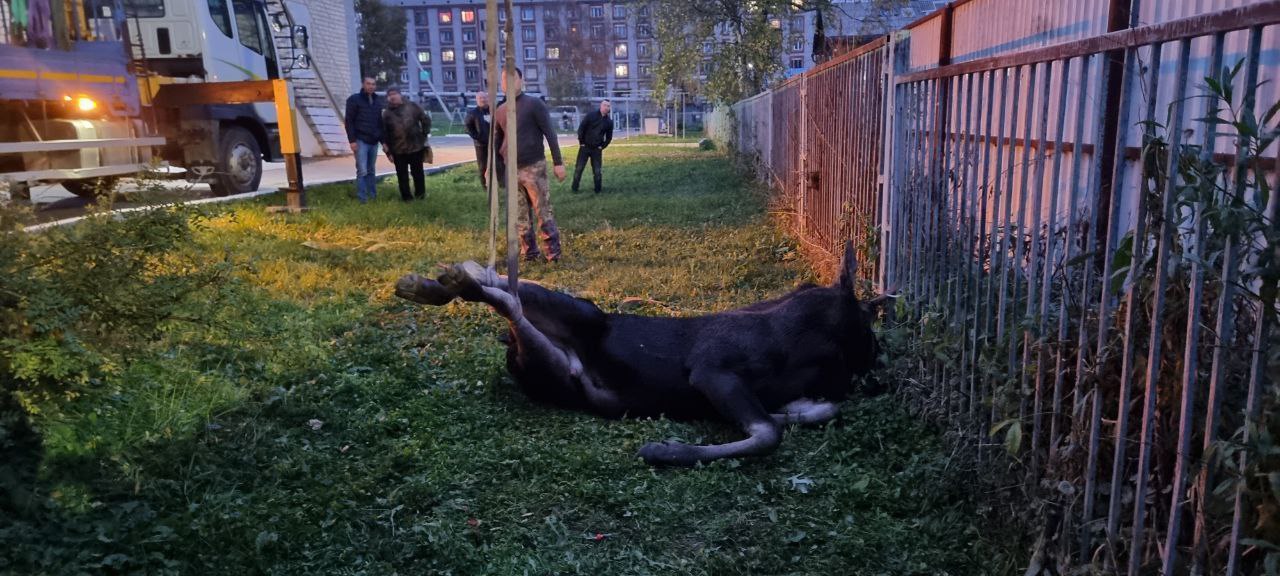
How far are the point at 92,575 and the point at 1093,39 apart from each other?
327 cm

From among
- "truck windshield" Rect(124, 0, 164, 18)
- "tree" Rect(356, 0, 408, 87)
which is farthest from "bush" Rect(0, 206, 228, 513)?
"tree" Rect(356, 0, 408, 87)

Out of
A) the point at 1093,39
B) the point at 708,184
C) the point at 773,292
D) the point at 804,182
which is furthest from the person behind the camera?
the point at 708,184

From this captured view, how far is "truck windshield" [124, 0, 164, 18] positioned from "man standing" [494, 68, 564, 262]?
9492mm

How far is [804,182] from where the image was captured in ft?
29.1

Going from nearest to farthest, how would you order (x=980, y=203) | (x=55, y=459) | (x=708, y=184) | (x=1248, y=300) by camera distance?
(x=1248, y=300) → (x=55, y=459) → (x=980, y=203) → (x=708, y=184)

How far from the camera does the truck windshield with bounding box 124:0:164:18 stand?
14.5m

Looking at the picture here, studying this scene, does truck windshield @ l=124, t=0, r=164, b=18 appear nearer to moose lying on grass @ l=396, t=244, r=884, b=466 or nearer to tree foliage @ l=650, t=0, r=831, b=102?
tree foliage @ l=650, t=0, r=831, b=102

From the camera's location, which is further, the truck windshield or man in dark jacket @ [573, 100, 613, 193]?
man in dark jacket @ [573, 100, 613, 193]

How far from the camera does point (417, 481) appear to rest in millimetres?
3428

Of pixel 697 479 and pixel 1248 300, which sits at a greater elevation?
pixel 1248 300

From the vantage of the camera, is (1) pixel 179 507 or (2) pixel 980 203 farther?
(2) pixel 980 203

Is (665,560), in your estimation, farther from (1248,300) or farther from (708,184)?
(708,184)

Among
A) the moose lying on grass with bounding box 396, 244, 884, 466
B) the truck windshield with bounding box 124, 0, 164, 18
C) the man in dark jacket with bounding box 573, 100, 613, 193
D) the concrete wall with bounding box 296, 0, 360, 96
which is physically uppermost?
the concrete wall with bounding box 296, 0, 360, 96

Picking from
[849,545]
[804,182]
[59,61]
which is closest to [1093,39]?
[849,545]
